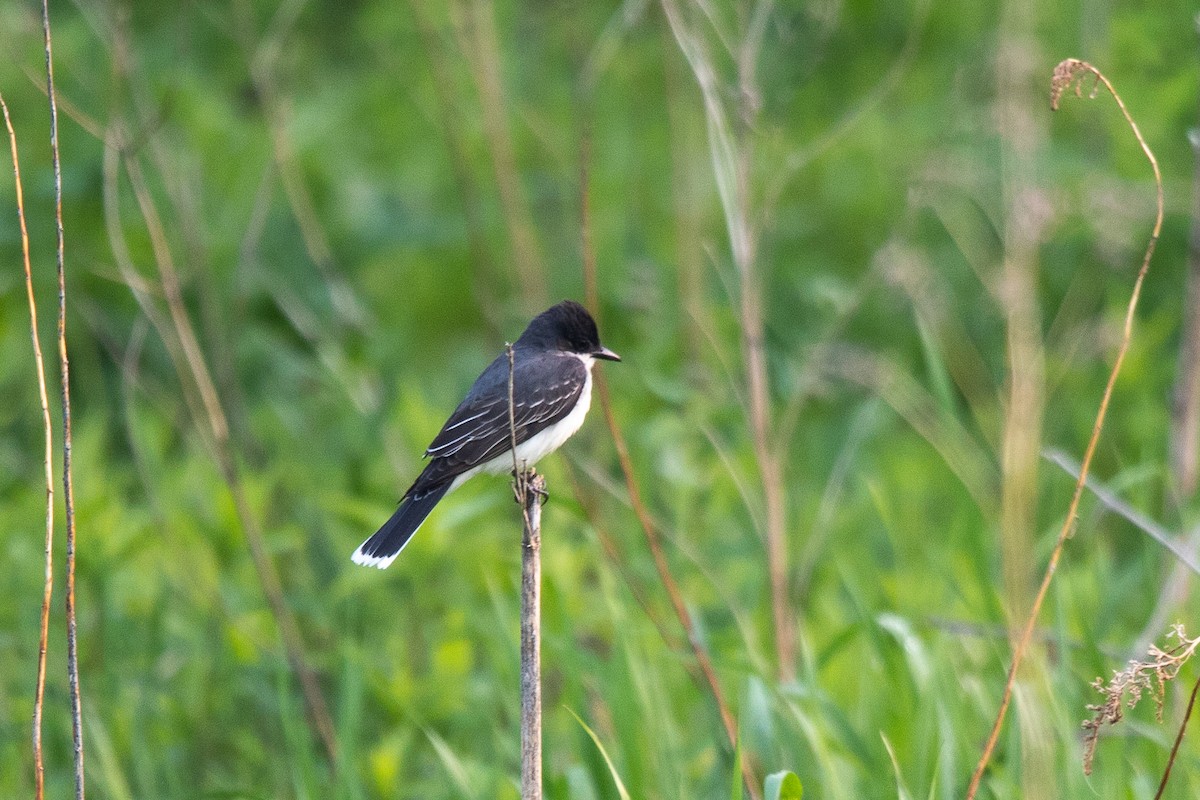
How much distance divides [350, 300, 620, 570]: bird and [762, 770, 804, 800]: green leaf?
1312 millimetres

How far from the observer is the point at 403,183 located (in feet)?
24.4

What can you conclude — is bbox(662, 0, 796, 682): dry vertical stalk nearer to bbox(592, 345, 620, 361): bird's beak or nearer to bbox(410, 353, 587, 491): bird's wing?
bbox(592, 345, 620, 361): bird's beak

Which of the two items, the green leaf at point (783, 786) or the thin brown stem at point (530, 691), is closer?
the thin brown stem at point (530, 691)

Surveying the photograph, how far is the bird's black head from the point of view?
Answer: 406 centimetres

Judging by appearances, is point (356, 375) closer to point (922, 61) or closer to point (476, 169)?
point (476, 169)

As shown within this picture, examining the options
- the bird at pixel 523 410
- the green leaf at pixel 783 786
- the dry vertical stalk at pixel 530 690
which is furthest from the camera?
the bird at pixel 523 410

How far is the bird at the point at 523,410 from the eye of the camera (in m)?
3.84

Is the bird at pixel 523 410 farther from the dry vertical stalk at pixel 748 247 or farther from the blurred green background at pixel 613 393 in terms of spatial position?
the dry vertical stalk at pixel 748 247

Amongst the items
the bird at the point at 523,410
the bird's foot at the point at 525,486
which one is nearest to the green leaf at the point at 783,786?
the bird's foot at the point at 525,486

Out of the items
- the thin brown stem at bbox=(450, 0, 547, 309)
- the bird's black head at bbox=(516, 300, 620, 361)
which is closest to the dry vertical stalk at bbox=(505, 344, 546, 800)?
the bird's black head at bbox=(516, 300, 620, 361)

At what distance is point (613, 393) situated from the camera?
6.14m

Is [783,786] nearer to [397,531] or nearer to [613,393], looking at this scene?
[397,531]

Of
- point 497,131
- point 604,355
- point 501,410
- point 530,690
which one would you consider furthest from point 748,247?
point 497,131

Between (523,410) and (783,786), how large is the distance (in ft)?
5.38
